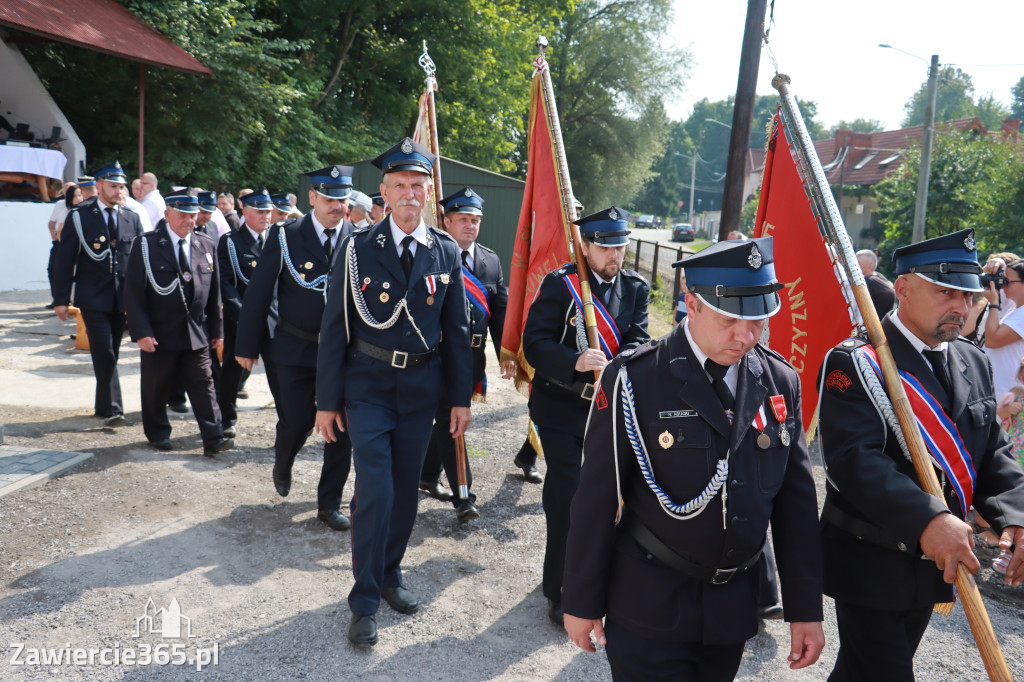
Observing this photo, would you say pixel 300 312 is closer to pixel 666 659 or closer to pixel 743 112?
pixel 666 659

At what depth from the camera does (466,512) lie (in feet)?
18.3

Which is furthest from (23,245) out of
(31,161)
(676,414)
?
(676,414)

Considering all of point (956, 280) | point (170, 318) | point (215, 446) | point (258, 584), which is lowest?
point (258, 584)

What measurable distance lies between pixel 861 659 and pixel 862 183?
56824 mm

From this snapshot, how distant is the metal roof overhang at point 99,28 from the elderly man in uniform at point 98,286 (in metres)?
8.35

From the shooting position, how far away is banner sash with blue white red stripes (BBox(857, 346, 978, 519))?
2768 mm

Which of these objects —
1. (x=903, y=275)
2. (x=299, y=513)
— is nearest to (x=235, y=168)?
(x=299, y=513)

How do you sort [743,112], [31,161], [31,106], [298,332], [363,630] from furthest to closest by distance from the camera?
1. [31,106]
2. [31,161]
3. [743,112]
4. [298,332]
5. [363,630]

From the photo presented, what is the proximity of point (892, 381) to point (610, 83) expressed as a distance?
35.5m

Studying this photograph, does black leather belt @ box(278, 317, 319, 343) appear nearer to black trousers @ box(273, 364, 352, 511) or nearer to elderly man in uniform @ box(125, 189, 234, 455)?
black trousers @ box(273, 364, 352, 511)

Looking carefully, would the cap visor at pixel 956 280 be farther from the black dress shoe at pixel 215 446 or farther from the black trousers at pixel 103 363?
the black trousers at pixel 103 363

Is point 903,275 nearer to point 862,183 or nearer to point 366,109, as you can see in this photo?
point 366,109

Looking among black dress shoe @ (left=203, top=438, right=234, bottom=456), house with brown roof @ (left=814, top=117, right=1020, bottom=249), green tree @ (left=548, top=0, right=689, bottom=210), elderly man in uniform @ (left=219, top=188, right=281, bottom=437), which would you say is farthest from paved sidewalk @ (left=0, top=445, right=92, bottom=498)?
house with brown roof @ (left=814, top=117, right=1020, bottom=249)

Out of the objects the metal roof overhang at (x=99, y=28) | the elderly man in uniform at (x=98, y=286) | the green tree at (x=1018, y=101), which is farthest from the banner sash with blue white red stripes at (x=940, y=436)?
the green tree at (x=1018, y=101)
